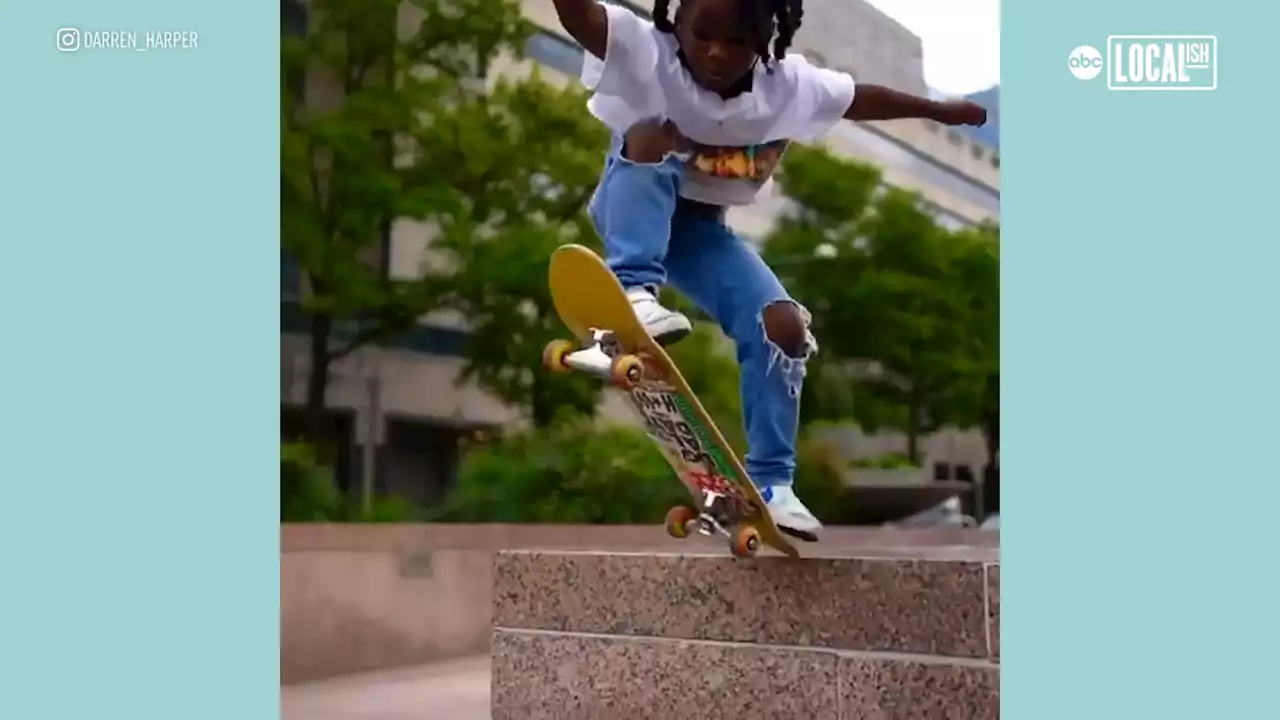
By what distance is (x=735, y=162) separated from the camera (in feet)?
7.75

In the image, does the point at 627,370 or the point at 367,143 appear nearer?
the point at 627,370

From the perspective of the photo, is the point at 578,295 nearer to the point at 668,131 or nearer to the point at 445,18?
the point at 668,131

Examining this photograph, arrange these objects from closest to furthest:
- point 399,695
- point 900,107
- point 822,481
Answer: point 900,107, point 399,695, point 822,481

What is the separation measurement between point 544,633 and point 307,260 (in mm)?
1815

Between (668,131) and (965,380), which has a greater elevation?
(668,131)

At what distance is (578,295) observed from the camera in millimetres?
2123

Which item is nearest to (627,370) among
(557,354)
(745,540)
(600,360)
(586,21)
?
(600,360)

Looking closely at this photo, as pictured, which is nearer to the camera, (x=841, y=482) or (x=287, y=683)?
(x=287, y=683)

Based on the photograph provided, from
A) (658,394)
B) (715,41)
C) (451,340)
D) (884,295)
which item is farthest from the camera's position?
(884,295)

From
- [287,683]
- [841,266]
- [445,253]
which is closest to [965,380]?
[841,266]

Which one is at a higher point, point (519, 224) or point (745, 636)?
point (519, 224)
